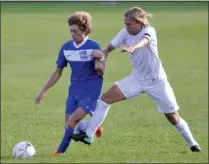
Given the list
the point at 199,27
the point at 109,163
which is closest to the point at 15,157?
the point at 109,163

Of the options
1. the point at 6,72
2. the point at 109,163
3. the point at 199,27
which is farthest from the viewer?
the point at 199,27

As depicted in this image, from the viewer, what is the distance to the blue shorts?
31.5 feet

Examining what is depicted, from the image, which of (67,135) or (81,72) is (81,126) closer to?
(67,135)

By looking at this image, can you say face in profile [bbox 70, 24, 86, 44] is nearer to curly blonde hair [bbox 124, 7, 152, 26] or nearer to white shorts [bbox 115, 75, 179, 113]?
curly blonde hair [bbox 124, 7, 152, 26]

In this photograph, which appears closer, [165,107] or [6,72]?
[165,107]

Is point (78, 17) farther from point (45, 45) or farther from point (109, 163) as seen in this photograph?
point (45, 45)

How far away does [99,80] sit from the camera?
9.74m

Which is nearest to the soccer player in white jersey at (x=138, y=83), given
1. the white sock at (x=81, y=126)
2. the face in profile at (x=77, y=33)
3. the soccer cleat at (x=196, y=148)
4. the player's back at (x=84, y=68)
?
the white sock at (x=81, y=126)

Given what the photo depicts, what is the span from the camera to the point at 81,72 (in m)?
9.65

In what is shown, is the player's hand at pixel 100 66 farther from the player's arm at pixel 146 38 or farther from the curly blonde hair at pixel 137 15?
the curly blonde hair at pixel 137 15

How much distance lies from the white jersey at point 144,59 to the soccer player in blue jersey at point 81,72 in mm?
412

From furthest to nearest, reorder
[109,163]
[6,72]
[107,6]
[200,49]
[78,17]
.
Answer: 1. [107,6]
2. [200,49]
3. [6,72]
4. [78,17]
5. [109,163]

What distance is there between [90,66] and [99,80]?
240 mm

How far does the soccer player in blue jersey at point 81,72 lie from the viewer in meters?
9.53
